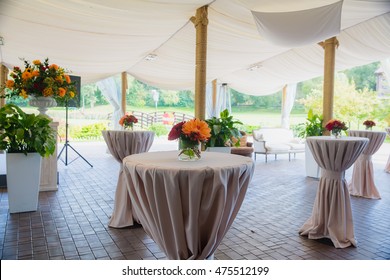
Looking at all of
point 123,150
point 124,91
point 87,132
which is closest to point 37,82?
point 123,150

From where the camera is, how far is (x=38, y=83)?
4.36 meters

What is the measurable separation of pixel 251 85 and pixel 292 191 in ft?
23.1

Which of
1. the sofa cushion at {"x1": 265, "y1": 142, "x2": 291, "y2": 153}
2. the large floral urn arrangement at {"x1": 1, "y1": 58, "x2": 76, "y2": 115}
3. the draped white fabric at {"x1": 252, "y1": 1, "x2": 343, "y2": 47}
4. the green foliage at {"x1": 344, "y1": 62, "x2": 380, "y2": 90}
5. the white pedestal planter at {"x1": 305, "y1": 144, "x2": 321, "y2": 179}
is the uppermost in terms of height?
the green foliage at {"x1": 344, "y1": 62, "x2": 380, "y2": 90}

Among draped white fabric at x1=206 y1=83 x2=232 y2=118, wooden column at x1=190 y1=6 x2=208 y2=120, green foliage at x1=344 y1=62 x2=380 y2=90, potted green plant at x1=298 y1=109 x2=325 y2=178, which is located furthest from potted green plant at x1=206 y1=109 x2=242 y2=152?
green foliage at x1=344 y1=62 x2=380 y2=90

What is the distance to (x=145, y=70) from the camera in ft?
33.3

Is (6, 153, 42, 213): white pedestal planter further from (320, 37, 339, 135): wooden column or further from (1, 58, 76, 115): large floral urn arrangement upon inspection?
(320, 37, 339, 135): wooden column

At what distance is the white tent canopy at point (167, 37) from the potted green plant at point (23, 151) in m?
2.03

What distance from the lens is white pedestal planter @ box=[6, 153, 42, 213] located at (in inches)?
151

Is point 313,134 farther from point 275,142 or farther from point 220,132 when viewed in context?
point 275,142

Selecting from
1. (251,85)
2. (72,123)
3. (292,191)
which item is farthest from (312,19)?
(72,123)

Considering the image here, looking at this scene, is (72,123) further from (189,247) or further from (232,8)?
(189,247)

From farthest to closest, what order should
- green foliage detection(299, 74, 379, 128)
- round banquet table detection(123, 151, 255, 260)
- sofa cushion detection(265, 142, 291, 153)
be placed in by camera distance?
green foliage detection(299, 74, 379, 128), sofa cushion detection(265, 142, 291, 153), round banquet table detection(123, 151, 255, 260)

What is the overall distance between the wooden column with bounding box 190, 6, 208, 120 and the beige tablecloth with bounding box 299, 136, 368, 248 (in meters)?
2.49
